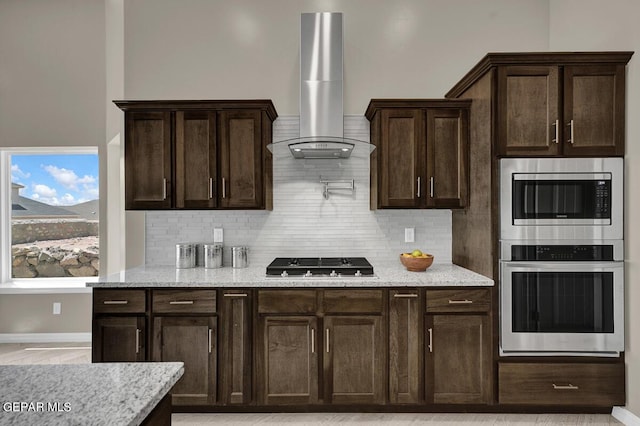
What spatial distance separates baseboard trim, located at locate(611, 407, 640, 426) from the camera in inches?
103

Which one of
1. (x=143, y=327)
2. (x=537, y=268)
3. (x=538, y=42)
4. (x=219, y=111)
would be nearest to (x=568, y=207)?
(x=537, y=268)

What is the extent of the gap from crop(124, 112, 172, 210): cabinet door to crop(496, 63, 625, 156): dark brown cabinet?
2.57m

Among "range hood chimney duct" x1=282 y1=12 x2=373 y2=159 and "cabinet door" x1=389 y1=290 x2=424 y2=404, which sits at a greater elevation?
"range hood chimney duct" x1=282 y1=12 x2=373 y2=159

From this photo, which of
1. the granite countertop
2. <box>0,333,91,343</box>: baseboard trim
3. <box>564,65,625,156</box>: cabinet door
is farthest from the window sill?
<box>564,65,625,156</box>: cabinet door

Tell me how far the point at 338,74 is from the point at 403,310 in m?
2.05

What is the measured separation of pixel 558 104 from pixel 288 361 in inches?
104

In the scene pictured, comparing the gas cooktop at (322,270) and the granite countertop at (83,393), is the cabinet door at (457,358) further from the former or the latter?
the granite countertop at (83,393)

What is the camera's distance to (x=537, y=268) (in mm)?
2725

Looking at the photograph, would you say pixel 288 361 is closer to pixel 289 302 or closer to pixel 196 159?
pixel 289 302

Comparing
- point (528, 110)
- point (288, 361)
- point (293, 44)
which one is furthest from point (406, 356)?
point (293, 44)

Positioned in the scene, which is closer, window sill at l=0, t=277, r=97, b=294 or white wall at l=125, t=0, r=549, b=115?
white wall at l=125, t=0, r=549, b=115

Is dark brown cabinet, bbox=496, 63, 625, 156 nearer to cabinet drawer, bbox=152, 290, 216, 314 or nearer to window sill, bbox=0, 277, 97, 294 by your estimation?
cabinet drawer, bbox=152, 290, 216, 314

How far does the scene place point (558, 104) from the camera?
2.72m

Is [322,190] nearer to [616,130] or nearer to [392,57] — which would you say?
[392,57]
